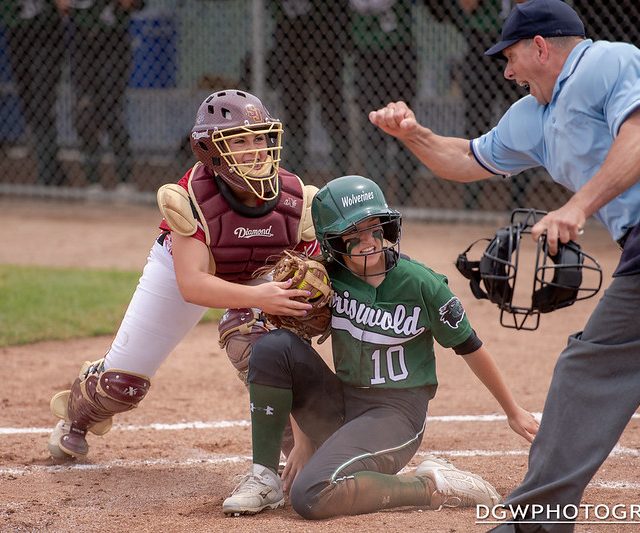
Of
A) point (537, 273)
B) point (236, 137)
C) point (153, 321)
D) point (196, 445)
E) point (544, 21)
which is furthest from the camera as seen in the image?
point (196, 445)

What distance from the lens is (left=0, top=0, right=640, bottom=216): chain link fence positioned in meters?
9.32

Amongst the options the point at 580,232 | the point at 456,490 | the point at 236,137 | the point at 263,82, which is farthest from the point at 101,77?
the point at 580,232

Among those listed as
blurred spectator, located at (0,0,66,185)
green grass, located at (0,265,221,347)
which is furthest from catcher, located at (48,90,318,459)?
blurred spectator, located at (0,0,66,185)

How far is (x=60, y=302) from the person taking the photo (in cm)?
724

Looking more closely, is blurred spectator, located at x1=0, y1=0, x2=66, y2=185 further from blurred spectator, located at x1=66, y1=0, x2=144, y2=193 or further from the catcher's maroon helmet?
the catcher's maroon helmet

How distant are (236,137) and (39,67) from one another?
7.56m

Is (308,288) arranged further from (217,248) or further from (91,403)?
(91,403)

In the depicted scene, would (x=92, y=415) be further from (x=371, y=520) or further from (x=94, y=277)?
(x=94, y=277)

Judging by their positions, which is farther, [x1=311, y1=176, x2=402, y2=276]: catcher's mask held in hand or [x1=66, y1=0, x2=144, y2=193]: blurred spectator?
[x1=66, y1=0, x2=144, y2=193]: blurred spectator

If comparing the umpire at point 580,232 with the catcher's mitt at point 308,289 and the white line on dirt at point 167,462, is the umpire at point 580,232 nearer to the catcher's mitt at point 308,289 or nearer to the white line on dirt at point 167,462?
the catcher's mitt at point 308,289

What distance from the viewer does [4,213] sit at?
1048 centimetres

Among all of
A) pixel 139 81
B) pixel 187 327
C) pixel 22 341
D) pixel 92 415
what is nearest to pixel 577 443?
pixel 187 327

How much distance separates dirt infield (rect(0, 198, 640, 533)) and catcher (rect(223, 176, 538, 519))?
0.10 metres

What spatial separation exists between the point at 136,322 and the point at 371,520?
1245 mm
